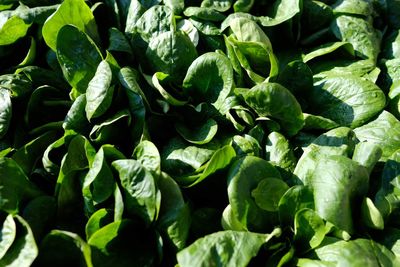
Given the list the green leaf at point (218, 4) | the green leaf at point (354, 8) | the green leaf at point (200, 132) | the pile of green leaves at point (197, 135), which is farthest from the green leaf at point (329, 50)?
the green leaf at point (200, 132)

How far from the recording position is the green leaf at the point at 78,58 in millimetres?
1117

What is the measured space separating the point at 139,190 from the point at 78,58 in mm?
387

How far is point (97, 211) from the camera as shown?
0.94m

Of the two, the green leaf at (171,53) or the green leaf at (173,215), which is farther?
the green leaf at (171,53)

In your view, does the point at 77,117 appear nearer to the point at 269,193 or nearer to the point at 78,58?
the point at 78,58

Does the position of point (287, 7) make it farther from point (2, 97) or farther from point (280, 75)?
point (2, 97)

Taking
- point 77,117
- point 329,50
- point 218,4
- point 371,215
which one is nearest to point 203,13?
point 218,4

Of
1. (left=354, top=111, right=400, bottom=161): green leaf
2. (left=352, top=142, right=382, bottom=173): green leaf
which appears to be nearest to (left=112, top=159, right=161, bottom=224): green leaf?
(left=352, top=142, right=382, bottom=173): green leaf

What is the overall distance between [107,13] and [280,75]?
1.66 ft

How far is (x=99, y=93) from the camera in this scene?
102 centimetres

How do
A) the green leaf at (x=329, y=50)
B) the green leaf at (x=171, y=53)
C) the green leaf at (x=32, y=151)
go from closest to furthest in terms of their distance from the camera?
1. the green leaf at (x=32, y=151)
2. the green leaf at (x=171, y=53)
3. the green leaf at (x=329, y=50)

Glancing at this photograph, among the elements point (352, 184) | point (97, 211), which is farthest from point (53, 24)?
point (352, 184)

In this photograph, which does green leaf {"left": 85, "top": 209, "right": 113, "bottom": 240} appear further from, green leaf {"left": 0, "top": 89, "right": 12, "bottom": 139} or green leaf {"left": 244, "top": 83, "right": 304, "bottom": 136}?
green leaf {"left": 244, "top": 83, "right": 304, "bottom": 136}

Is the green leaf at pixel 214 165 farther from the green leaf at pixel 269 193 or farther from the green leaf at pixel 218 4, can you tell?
the green leaf at pixel 218 4
